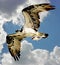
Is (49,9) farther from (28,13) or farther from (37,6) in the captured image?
(28,13)

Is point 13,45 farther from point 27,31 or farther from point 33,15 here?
point 33,15

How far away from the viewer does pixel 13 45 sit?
34531 mm

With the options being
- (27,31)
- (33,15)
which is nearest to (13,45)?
(27,31)

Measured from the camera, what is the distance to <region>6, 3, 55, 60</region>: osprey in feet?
103

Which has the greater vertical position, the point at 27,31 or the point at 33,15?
the point at 33,15

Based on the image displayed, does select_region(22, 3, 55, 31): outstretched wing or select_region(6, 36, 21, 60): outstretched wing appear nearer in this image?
select_region(22, 3, 55, 31): outstretched wing

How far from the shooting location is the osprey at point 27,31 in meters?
31.5

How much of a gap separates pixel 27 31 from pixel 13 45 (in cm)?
316

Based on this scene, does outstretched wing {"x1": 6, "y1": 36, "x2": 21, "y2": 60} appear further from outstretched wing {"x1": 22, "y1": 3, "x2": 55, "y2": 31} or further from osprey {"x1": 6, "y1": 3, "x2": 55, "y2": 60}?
outstretched wing {"x1": 22, "y1": 3, "x2": 55, "y2": 31}

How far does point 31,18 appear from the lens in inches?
1312

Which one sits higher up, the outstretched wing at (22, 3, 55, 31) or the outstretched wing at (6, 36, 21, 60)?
the outstretched wing at (22, 3, 55, 31)

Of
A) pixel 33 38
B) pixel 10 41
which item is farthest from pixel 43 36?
pixel 10 41

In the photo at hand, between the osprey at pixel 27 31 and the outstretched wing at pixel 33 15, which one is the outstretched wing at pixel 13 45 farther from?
the outstretched wing at pixel 33 15

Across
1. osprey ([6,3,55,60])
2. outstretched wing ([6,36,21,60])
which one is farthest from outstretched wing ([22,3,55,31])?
outstretched wing ([6,36,21,60])
